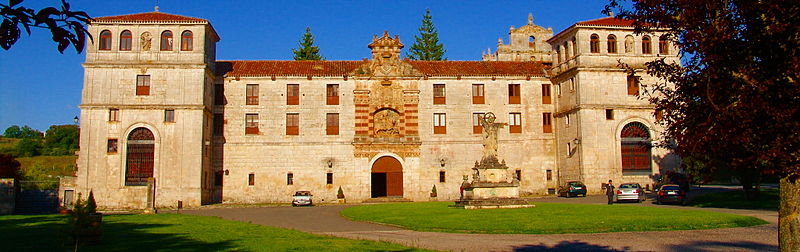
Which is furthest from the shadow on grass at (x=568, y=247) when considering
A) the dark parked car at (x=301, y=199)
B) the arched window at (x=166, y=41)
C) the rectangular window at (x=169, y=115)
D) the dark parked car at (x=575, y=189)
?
the arched window at (x=166, y=41)

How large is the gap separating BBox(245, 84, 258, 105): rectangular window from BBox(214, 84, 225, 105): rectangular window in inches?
64.4

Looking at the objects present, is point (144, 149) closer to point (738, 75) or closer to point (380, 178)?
point (380, 178)

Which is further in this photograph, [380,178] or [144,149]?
[380,178]

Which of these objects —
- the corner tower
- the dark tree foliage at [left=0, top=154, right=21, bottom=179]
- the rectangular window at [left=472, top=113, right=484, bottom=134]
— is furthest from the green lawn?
the dark tree foliage at [left=0, top=154, right=21, bottom=179]

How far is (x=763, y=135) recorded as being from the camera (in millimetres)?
7695

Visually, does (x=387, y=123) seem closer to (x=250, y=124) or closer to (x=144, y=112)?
(x=250, y=124)

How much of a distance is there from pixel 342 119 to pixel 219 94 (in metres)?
8.66

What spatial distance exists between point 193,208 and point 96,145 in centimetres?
766

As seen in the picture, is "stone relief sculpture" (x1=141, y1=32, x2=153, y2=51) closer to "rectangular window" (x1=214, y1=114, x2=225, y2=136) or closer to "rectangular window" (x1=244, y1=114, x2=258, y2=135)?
"rectangular window" (x1=214, y1=114, x2=225, y2=136)

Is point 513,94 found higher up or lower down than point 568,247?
higher up

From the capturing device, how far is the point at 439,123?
46.4m

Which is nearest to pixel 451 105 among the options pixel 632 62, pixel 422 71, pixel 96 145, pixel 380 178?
pixel 422 71

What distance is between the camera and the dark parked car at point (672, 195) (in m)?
31.8

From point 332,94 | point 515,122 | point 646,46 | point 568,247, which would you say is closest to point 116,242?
point 568,247
